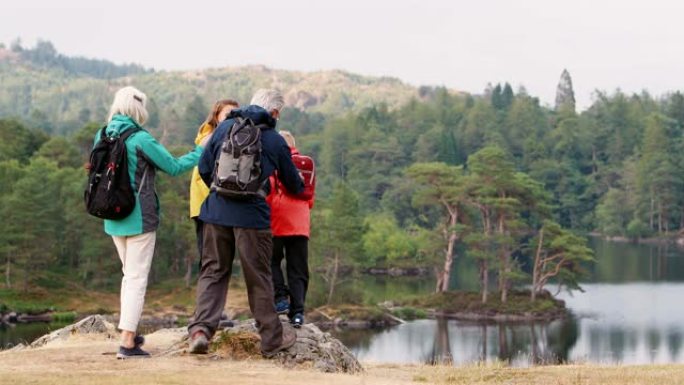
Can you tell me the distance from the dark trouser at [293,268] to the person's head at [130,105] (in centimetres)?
130

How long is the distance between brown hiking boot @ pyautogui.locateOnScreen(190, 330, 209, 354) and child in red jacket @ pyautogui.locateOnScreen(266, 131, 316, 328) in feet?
2.42

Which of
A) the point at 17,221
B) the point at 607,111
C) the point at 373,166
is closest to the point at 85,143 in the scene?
the point at 17,221

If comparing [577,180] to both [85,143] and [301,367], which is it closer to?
[85,143]

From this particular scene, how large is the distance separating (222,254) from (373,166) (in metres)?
73.9

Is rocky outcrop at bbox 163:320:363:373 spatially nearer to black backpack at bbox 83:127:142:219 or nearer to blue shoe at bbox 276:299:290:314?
blue shoe at bbox 276:299:290:314

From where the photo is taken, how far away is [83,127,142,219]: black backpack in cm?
608

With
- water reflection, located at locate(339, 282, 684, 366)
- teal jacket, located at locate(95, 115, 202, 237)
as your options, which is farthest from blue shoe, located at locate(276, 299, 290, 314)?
water reflection, located at locate(339, 282, 684, 366)

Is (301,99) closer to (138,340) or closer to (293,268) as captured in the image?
(293,268)

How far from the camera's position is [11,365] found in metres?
6.27

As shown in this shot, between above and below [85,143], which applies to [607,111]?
above

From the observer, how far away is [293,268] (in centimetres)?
705

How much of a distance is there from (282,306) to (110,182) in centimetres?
164

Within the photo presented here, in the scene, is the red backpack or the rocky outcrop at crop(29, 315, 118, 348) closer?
the red backpack

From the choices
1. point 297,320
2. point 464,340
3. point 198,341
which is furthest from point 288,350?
point 464,340
